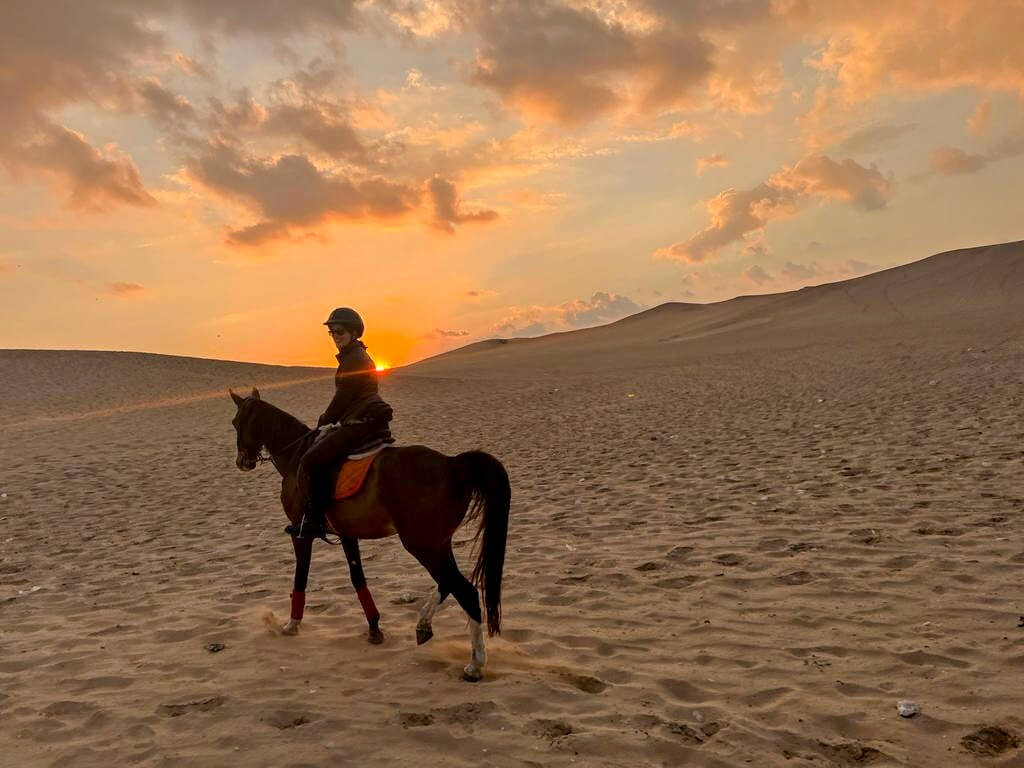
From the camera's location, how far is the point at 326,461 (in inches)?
231

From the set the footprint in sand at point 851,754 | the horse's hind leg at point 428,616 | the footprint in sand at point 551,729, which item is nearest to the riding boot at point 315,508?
the horse's hind leg at point 428,616

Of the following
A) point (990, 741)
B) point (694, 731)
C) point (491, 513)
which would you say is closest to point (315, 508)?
point (491, 513)

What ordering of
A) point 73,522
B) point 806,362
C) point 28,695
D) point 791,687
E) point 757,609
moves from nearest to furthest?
point 791,687, point 28,695, point 757,609, point 73,522, point 806,362

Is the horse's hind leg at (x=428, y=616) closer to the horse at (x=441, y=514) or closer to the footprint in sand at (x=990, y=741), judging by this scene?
the horse at (x=441, y=514)

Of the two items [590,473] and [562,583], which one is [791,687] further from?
[590,473]

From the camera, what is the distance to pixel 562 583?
727 centimetres

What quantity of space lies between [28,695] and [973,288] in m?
80.3

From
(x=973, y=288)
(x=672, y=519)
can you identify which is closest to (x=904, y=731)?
(x=672, y=519)

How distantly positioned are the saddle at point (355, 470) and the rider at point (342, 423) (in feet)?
0.19

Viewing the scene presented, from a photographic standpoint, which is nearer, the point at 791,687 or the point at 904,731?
the point at 904,731

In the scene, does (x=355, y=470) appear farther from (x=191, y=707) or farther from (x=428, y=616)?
(x=191, y=707)

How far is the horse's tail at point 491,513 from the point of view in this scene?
5.32 m

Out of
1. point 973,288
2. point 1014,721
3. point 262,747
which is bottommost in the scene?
point 1014,721

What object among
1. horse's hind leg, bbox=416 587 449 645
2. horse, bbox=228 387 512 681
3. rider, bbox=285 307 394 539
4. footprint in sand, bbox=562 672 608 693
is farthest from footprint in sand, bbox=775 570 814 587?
rider, bbox=285 307 394 539
